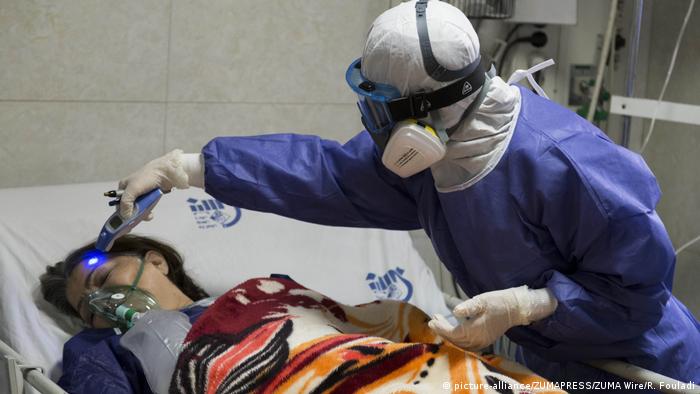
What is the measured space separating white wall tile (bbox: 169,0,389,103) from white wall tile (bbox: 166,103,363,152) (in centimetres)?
3

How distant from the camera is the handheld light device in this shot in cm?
194

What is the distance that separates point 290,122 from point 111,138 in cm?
61

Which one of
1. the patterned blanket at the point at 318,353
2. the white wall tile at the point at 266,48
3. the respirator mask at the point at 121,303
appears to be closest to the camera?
the patterned blanket at the point at 318,353

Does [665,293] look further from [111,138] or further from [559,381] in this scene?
[111,138]

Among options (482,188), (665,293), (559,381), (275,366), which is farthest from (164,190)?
(665,293)

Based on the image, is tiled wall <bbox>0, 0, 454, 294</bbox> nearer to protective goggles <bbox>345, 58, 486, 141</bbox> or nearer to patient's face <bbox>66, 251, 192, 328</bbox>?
patient's face <bbox>66, 251, 192, 328</bbox>

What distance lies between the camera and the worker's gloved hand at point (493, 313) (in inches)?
62.9

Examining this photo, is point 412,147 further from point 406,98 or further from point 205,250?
point 205,250

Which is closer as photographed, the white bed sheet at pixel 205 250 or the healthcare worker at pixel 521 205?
the healthcare worker at pixel 521 205

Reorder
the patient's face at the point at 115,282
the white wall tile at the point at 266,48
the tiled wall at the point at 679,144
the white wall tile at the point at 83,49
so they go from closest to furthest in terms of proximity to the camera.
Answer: the patient's face at the point at 115,282 → the white wall tile at the point at 83,49 → the white wall tile at the point at 266,48 → the tiled wall at the point at 679,144

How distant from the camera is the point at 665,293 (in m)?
1.68

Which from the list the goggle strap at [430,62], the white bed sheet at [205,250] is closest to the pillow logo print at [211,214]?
the white bed sheet at [205,250]

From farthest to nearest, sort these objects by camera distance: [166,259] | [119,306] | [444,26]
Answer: [166,259]
[119,306]
[444,26]

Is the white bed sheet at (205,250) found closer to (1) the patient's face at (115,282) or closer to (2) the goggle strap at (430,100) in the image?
(1) the patient's face at (115,282)
